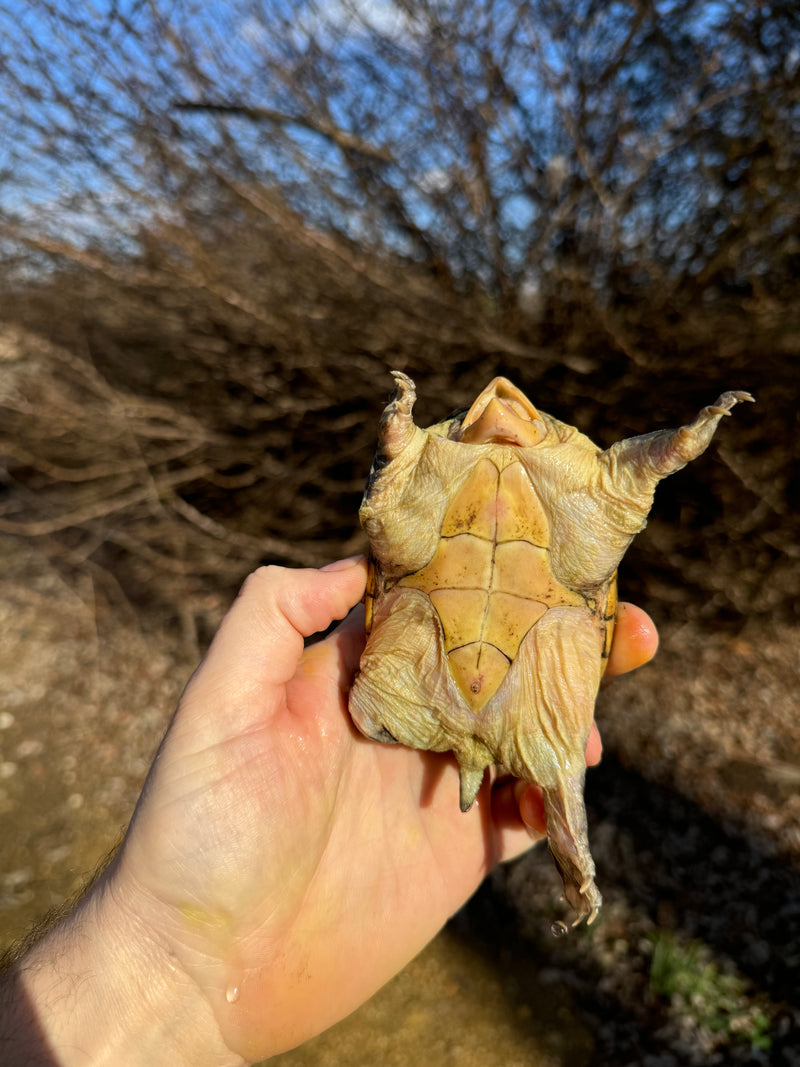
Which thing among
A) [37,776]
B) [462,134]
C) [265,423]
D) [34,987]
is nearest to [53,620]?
[37,776]

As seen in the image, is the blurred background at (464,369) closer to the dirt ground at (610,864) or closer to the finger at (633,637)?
the dirt ground at (610,864)

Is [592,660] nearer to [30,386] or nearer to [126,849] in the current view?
[126,849]

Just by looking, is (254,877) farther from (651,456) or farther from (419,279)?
(419,279)

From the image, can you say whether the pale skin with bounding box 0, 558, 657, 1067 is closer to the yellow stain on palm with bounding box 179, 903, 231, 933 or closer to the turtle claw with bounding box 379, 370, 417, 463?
the yellow stain on palm with bounding box 179, 903, 231, 933

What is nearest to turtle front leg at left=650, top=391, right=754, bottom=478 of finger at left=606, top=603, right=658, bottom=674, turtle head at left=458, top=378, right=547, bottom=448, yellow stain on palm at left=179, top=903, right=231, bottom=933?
turtle head at left=458, top=378, right=547, bottom=448

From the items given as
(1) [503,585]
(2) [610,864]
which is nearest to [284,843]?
(1) [503,585]
